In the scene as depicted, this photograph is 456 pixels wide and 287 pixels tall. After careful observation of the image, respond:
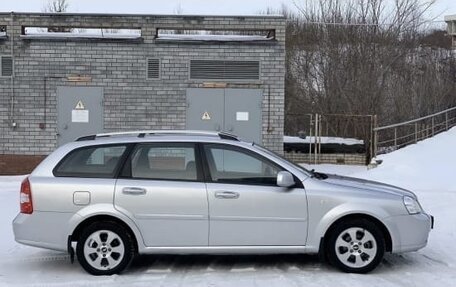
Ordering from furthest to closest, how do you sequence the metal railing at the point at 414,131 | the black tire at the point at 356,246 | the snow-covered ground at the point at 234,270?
the metal railing at the point at 414,131 → the black tire at the point at 356,246 → the snow-covered ground at the point at 234,270

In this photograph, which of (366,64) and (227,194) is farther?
(366,64)

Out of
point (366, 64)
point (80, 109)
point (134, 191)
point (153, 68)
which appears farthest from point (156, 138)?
point (366, 64)

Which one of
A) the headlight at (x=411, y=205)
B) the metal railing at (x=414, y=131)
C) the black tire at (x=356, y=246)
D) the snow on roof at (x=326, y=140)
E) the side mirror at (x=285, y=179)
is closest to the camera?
the side mirror at (x=285, y=179)

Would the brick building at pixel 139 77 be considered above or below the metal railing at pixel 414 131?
above

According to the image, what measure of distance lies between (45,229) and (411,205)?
13.3ft

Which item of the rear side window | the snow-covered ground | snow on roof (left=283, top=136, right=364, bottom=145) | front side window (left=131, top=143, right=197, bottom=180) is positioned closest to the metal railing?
snow on roof (left=283, top=136, right=364, bottom=145)

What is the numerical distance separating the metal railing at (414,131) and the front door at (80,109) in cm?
831

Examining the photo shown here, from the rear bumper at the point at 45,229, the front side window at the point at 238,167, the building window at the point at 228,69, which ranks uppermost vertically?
the building window at the point at 228,69

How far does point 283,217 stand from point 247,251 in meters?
0.54

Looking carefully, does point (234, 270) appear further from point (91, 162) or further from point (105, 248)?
point (91, 162)

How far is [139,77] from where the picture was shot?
647 inches

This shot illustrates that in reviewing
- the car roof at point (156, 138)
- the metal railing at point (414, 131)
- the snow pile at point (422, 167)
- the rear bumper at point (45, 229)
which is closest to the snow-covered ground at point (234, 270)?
the rear bumper at point (45, 229)

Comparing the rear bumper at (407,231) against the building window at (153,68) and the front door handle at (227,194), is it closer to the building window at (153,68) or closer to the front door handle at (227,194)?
the front door handle at (227,194)

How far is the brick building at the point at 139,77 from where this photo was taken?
53.6 feet
